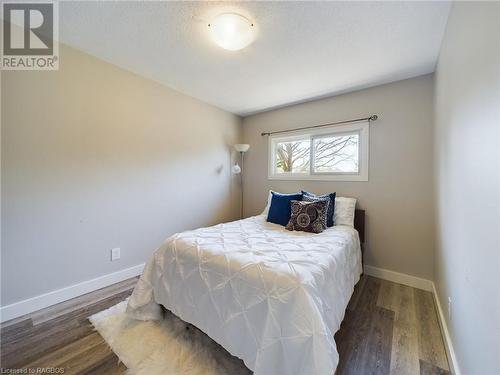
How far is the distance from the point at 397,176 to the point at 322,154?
99 cm

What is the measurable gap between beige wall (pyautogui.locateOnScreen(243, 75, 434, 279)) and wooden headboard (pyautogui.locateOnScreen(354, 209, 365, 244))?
0.33 feet

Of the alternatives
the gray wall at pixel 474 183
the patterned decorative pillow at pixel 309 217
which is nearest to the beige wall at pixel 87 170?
the patterned decorative pillow at pixel 309 217

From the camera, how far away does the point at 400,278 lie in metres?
2.43

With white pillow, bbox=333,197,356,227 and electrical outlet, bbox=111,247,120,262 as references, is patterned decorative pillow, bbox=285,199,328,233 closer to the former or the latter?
white pillow, bbox=333,197,356,227

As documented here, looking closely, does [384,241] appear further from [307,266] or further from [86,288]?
[86,288]

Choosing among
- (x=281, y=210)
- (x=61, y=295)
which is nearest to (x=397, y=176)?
(x=281, y=210)

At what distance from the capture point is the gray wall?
769 mm

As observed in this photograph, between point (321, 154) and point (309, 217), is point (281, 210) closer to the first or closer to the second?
point (309, 217)

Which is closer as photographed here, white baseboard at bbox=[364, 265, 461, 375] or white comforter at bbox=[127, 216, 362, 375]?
white comforter at bbox=[127, 216, 362, 375]

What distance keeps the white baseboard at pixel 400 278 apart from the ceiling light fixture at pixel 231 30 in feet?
9.40

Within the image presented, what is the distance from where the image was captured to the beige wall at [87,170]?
175 cm

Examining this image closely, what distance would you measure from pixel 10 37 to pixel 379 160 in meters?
3.76

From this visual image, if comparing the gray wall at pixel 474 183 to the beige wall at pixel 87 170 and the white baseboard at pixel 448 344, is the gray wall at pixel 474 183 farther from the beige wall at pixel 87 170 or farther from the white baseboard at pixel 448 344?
the beige wall at pixel 87 170

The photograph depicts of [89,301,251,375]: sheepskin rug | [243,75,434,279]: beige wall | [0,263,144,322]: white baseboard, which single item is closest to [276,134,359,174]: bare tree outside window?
[243,75,434,279]: beige wall
